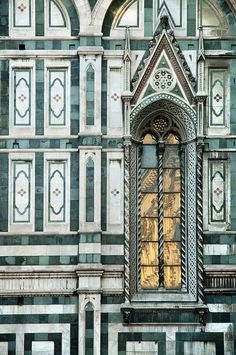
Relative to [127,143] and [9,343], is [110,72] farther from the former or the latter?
[9,343]

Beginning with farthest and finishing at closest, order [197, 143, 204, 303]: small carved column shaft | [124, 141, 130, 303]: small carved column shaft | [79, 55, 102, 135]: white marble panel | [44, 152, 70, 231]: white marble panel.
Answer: [79, 55, 102, 135]: white marble panel → [44, 152, 70, 231]: white marble panel → [197, 143, 204, 303]: small carved column shaft → [124, 141, 130, 303]: small carved column shaft

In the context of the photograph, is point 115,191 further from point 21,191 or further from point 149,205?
point 21,191

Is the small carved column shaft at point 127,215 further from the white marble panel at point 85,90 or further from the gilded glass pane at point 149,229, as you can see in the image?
the white marble panel at point 85,90

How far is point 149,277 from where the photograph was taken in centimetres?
2509

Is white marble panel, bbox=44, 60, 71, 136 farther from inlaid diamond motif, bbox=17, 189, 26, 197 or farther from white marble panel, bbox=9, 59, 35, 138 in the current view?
inlaid diamond motif, bbox=17, 189, 26, 197

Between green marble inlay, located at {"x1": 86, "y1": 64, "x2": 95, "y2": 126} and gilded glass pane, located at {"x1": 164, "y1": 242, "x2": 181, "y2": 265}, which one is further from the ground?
green marble inlay, located at {"x1": 86, "y1": 64, "x2": 95, "y2": 126}

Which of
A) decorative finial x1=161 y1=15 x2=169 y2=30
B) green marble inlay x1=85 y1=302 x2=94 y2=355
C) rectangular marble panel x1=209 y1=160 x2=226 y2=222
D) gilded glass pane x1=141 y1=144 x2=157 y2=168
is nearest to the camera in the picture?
green marble inlay x1=85 y1=302 x2=94 y2=355

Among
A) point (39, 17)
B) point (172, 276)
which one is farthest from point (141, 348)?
point (39, 17)

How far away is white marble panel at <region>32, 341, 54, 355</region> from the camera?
960 inches

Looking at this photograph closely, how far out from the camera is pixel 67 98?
25.2 m

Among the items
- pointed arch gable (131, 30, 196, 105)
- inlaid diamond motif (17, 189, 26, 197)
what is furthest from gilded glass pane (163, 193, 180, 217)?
inlaid diamond motif (17, 189, 26, 197)

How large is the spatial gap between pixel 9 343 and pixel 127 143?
4.88 metres

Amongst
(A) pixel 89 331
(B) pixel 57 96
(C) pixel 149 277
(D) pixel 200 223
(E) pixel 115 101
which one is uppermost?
(B) pixel 57 96

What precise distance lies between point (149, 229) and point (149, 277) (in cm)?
103
